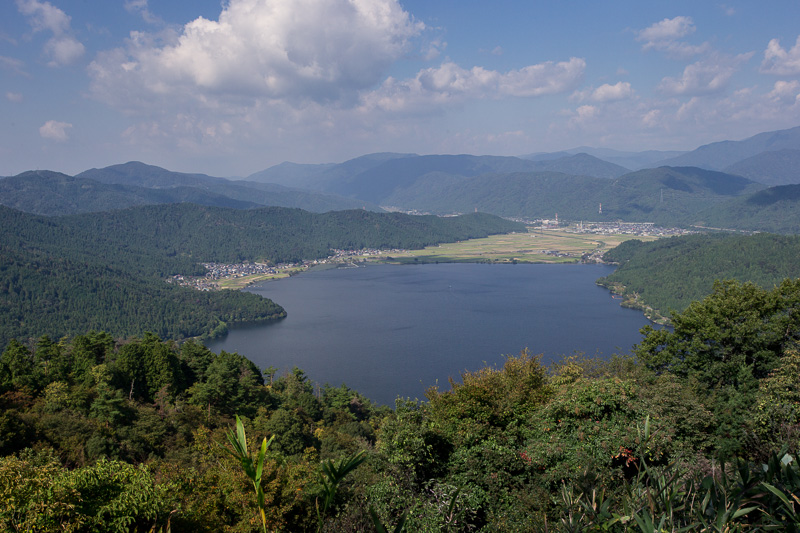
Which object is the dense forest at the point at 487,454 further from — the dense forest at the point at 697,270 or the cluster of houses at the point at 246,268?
the cluster of houses at the point at 246,268

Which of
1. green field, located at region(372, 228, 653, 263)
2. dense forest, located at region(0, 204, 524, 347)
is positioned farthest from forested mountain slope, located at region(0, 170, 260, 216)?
green field, located at region(372, 228, 653, 263)

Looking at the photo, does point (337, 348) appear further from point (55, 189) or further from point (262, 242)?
point (55, 189)

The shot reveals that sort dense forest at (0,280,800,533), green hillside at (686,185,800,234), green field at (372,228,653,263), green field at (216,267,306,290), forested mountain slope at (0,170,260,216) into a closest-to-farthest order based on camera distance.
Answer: dense forest at (0,280,800,533) < green field at (216,267,306,290) < green field at (372,228,653,263) < green hillside at (686,185,800,234) < forested mountain slope at (0,170,260,216)

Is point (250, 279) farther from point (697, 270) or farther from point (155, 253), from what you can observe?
point (697, 270)

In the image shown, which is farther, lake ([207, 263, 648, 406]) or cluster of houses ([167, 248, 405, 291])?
cluster of houses ([167, 248, 405, 291])

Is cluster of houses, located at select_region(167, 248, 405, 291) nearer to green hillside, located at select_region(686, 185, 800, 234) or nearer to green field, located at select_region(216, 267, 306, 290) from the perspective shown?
green field, located at select_region(216, 267, 306, 290)

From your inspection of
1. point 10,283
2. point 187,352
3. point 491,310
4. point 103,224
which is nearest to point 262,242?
point 103,224
